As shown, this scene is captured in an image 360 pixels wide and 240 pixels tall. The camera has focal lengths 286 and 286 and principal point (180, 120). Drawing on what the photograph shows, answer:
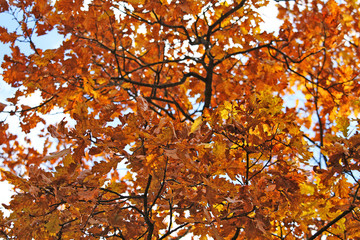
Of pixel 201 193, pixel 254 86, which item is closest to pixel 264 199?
pixel 201 193

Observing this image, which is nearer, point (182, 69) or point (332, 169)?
point (332, 169)

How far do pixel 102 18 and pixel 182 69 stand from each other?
145 cm

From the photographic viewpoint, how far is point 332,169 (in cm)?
153

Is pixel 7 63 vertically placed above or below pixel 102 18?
below

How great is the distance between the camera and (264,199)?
1.68 meters

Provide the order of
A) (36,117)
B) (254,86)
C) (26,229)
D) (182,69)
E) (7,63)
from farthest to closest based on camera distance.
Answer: (182,69) < (254,86) < (36,117) < (7,63) < (26,229)

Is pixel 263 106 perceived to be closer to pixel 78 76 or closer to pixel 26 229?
pixel 26 229

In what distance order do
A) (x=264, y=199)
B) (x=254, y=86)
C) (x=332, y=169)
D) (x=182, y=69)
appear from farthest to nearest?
(x=182, y=69), (x=254, y=86), (x=264, y=199), (x=332, y=169)

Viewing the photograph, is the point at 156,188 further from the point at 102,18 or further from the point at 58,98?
the point at 102,18

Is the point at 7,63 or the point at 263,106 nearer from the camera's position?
the point at 263,106

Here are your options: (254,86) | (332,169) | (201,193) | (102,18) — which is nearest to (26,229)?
(201,193)

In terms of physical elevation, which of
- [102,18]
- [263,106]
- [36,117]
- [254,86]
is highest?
[102,18]

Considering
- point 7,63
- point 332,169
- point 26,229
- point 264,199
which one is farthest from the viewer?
point 7,63

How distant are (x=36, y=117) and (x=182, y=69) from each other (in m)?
2.09
